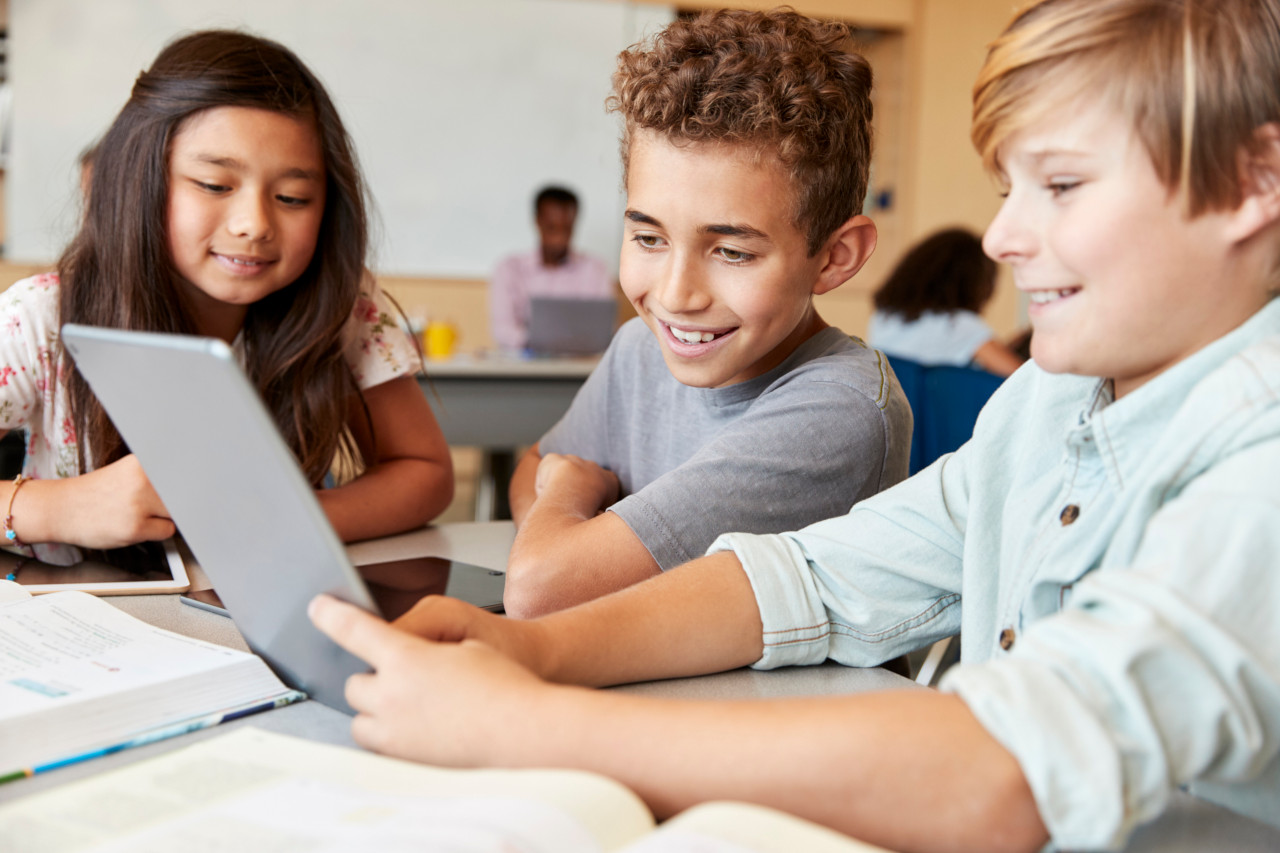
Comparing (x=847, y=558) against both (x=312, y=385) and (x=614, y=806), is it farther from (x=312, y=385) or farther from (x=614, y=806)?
(x=312, y=385)

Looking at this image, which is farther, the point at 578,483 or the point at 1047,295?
the point at 578,483

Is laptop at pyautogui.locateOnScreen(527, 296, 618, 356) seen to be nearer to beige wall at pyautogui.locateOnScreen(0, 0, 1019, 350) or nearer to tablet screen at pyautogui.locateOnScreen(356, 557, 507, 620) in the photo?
beige wall at pyautogui.locateOnScreen(0, 0, 1019, 350)

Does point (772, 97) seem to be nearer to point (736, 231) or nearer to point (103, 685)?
point (736, 231)

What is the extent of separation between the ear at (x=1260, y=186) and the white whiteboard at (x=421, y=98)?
4.70 metres

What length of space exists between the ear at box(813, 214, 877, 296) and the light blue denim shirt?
1.16ft

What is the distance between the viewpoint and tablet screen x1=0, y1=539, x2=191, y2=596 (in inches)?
37.2

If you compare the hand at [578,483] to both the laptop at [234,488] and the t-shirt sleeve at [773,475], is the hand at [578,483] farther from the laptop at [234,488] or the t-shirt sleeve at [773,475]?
the laptop at [234,488]

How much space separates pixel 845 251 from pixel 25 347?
3.22 feet

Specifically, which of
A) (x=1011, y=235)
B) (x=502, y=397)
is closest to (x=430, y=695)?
(x=1011, y=235)

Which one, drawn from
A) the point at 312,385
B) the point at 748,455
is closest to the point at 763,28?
the point at 748,455

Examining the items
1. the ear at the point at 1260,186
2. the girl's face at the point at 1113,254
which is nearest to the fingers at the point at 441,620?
the girl's face at the point at 1113,254

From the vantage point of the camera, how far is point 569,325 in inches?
151

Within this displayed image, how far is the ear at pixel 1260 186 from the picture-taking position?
1.91 feet

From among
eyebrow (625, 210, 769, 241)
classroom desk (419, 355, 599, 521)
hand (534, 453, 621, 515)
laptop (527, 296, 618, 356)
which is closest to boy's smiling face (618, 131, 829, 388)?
eyebrow (625, 210, 769, 241)
